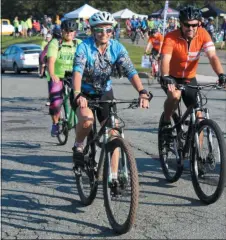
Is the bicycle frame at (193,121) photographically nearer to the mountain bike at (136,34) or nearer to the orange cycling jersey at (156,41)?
the orange cycling jersey at (156,41)

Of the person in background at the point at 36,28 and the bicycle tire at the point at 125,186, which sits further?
the person in background at the point at 36,28

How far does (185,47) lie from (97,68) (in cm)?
129

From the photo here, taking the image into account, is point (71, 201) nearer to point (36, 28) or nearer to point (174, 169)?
point (174, 169)

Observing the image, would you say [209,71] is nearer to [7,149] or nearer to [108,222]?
[7,149]

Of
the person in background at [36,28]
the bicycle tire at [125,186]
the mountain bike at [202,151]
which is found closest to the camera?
the bicycle tire at [125,186]

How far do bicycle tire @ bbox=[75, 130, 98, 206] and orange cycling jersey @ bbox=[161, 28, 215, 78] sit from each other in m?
1.47

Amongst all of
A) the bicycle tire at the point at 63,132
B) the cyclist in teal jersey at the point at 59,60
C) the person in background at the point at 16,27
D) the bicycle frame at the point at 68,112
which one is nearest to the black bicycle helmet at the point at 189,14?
the cyclist in teal jersey at the point at 59,60

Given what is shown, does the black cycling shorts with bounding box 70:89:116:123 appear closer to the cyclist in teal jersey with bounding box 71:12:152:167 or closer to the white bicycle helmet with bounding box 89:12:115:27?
the cyclist in teal jersey with bounding box 71:12:152:167

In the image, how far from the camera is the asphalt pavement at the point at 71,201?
5.50m

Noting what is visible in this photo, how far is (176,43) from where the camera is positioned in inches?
271

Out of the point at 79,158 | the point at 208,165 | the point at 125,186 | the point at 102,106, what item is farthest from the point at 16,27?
the point at 125,186

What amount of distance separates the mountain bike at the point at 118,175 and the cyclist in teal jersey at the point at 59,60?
133 inches

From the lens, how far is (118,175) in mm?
5395

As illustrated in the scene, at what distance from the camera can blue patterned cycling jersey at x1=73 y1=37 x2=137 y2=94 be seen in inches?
237
